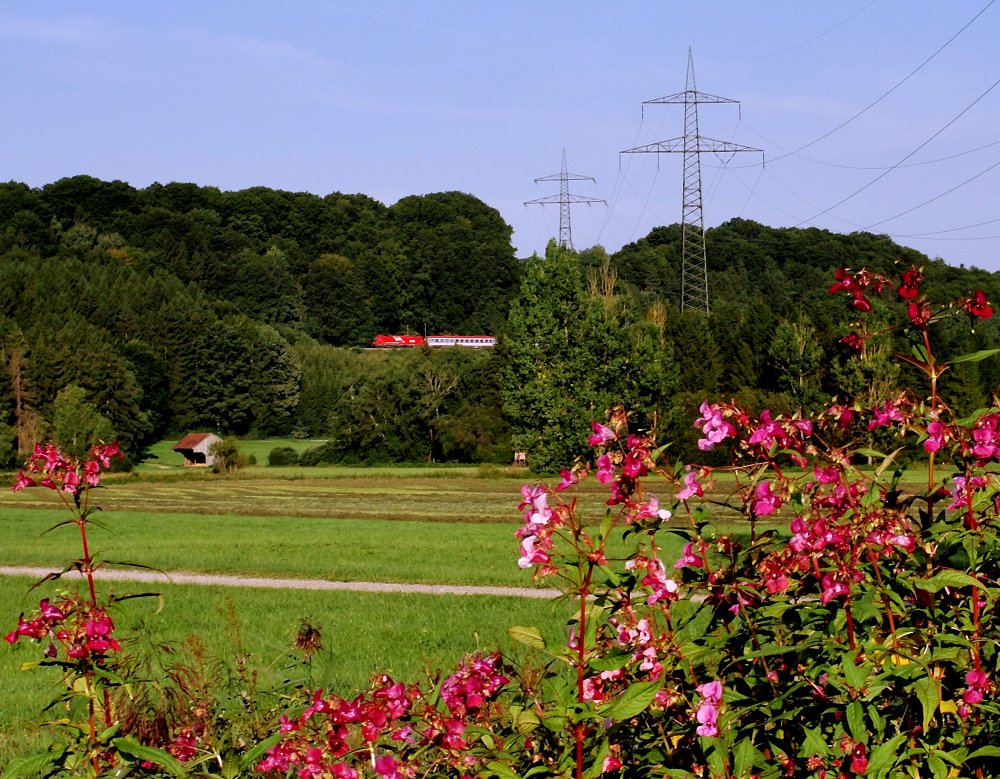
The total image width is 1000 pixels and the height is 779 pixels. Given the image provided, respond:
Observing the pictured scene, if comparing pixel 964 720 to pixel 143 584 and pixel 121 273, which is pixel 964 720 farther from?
pixel 121 273

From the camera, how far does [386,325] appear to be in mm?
114500

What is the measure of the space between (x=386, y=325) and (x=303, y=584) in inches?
3967

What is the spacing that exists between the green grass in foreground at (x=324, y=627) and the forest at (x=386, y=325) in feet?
8.89

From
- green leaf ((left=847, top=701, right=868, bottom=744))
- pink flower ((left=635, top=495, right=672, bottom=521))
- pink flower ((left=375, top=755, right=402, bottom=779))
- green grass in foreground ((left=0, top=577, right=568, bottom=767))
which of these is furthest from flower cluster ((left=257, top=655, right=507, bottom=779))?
green grass in foreground ((left=0, top=577, right=568, bottom=767))

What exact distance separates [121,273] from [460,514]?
Answer: 71.9 metres

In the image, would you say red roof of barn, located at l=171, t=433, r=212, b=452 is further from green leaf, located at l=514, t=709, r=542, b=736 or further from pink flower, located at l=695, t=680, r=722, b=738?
pink flower, located at l=695, t=680, r=722, b=738

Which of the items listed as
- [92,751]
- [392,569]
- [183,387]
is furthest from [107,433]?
[92,751]

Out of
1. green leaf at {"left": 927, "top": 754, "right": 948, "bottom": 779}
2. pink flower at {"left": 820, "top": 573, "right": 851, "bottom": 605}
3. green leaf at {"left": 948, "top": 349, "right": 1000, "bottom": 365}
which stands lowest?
green leaf at {"left": 927, "top": 754, "right": 948, "bottom": 779}

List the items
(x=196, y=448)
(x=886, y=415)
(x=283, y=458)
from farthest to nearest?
(x=196, y=448) < (x=283, y=458) < (x=886, y=415)

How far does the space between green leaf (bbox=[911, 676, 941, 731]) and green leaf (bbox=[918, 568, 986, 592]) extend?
0.18 meters

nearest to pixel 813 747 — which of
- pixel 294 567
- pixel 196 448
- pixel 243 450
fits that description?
pixel 294 567

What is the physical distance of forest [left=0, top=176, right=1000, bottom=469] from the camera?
50938mm

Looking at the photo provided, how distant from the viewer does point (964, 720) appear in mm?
2322

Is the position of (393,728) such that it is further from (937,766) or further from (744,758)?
(937,766)
